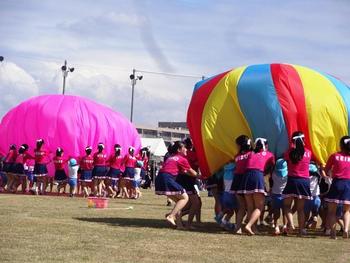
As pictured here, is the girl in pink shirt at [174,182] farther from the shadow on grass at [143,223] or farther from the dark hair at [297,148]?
the dark hair at [297,148]

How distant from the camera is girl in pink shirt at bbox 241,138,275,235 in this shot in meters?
10.2

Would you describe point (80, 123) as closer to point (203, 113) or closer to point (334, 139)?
point (203, 113)

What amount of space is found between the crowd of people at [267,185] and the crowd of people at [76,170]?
338 inches

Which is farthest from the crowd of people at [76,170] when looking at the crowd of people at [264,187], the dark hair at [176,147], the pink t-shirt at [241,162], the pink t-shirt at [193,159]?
the pink t-shirt at [241,162]

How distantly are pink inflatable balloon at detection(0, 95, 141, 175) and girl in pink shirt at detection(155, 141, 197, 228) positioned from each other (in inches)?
426

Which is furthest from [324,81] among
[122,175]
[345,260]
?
[122,175]

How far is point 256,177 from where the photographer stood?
1022 cm

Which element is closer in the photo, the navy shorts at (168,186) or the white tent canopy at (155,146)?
the navy shorts at (168,186)

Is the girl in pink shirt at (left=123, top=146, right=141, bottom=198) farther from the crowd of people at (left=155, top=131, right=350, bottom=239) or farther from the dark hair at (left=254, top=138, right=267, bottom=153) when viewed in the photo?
the dark hair at (left=254, top=138, right=267, bottom=153)

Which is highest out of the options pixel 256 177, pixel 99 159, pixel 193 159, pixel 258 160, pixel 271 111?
pixel 271 111

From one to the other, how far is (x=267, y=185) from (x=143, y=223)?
2.33 meters

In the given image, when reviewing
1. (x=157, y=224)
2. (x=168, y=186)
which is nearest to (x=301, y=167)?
(x=168, y=186)

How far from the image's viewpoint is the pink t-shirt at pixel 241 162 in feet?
33.9

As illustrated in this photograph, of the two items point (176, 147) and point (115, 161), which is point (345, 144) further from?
point (115, 161)
